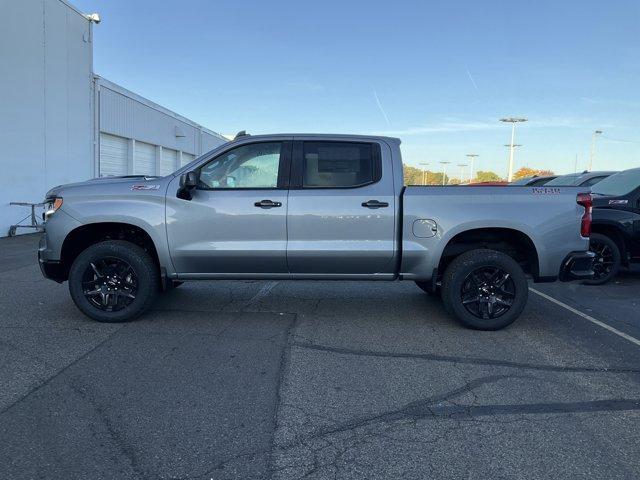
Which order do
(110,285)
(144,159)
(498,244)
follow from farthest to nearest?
(144,159), (498,244), (110,285)

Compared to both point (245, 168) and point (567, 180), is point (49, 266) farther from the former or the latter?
point (567, 180)

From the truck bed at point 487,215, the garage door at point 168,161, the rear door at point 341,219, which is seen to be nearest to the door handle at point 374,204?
the rear door at point 341,219

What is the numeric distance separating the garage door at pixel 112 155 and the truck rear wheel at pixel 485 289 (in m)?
16.0

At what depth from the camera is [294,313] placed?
20.4 ft

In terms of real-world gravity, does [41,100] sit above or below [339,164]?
above

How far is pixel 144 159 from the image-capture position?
22625mm

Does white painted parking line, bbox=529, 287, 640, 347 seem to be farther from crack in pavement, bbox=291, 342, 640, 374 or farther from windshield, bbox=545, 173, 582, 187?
windshield, bbox=545, 173, 582, 187

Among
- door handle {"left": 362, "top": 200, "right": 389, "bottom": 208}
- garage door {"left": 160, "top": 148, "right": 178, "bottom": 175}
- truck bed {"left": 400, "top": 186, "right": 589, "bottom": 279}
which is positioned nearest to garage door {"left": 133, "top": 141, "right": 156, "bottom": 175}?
garage door {"left": 160, "top": 148, "right": 178, "bottom": 175}

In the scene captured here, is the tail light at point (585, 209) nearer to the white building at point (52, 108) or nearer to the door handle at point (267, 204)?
the door handle at point (267, 204)

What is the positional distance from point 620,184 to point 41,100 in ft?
47.2

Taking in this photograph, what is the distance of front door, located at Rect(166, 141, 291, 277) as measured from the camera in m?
5.48

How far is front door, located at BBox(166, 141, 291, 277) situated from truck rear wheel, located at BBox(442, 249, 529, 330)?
1.87m

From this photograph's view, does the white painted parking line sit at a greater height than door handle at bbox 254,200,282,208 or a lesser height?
lesser

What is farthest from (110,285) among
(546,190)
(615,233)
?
(615,233)
